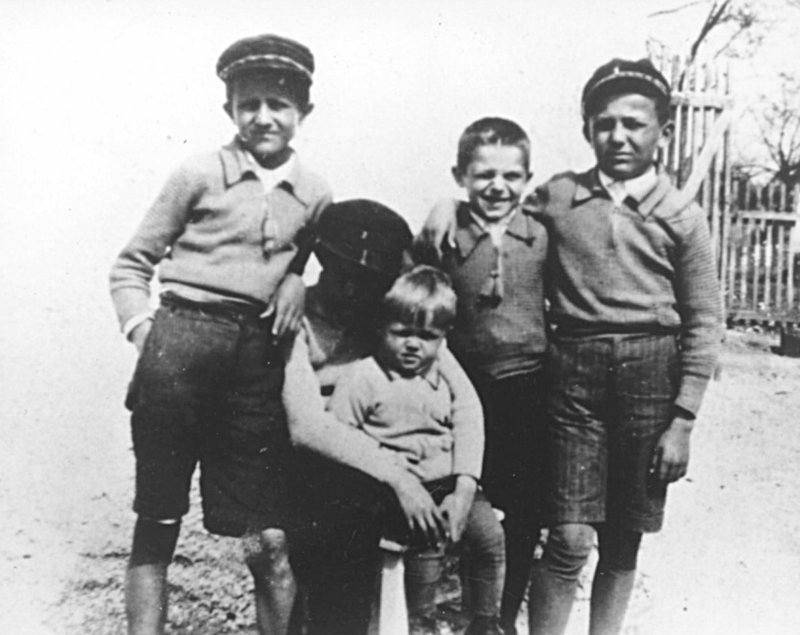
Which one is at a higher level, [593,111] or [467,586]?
[593,111]

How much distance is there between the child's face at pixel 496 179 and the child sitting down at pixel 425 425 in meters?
0.25

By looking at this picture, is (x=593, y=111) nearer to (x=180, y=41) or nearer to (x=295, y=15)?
(x=295, y=15)

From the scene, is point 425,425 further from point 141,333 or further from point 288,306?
point 141,333

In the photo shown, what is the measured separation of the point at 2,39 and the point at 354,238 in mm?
1342

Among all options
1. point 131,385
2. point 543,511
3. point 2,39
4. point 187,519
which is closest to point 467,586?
point 543,511

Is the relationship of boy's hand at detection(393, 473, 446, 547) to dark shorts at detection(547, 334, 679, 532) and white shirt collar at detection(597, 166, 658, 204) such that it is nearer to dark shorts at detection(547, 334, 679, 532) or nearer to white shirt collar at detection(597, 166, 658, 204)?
dark shorts at detection(547, 334, 679, 532)

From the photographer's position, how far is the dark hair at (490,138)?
2.43m

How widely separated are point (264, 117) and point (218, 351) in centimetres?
64

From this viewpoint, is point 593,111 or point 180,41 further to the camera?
point 180,41

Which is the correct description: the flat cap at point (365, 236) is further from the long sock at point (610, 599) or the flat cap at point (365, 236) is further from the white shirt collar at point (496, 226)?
the long sock at point (610, 599)

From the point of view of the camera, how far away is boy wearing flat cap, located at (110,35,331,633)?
2281 mm

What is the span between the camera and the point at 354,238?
235cm

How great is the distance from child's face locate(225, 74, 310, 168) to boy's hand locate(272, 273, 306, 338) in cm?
33

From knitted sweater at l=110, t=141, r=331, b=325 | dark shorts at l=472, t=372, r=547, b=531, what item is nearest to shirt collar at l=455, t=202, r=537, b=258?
dark shorts at l=472, t=372, r=547, b=531
